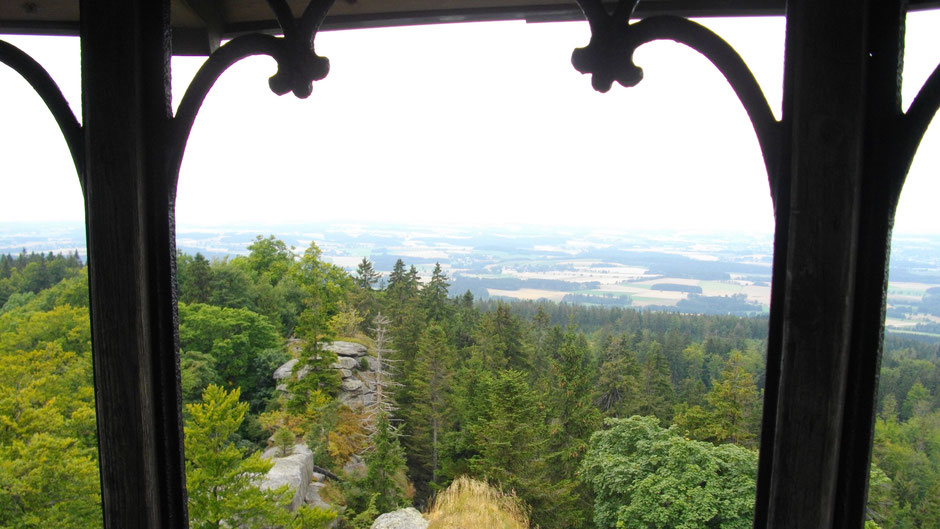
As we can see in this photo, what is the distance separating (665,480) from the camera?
13.4 m

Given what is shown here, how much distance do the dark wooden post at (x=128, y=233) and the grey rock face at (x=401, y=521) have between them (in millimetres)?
13872

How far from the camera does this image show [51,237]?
3791 cm

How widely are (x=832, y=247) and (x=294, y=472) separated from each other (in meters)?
16.4

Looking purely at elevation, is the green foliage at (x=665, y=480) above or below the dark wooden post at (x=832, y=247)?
below

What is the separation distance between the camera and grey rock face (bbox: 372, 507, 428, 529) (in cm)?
1355

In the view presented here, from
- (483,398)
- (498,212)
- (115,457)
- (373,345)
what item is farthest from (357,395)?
(498,212)

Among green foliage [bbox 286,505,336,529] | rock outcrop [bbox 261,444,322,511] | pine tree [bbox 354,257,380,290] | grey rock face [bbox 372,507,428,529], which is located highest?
pine tree [bbox 354,257,380,290]

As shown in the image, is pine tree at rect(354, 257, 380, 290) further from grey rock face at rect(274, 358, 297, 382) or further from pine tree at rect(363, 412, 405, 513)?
pine tree at rect(363, 412, 405, 513)

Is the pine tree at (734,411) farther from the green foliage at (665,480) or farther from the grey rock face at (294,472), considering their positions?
the grey rock face at (294,472)

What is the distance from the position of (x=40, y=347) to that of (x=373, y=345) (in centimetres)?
1066

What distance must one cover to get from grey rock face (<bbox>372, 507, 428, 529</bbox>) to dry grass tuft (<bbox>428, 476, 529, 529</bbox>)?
0.30 metres

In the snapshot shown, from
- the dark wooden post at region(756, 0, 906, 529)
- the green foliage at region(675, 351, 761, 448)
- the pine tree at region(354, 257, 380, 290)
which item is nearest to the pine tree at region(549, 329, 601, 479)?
the green foliage at region(675, 351, 761, 448)

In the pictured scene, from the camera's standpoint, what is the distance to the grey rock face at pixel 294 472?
1438 cm

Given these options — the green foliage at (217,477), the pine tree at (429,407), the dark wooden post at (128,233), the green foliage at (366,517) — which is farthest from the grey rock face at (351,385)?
the dark wooden post at (128,233)
